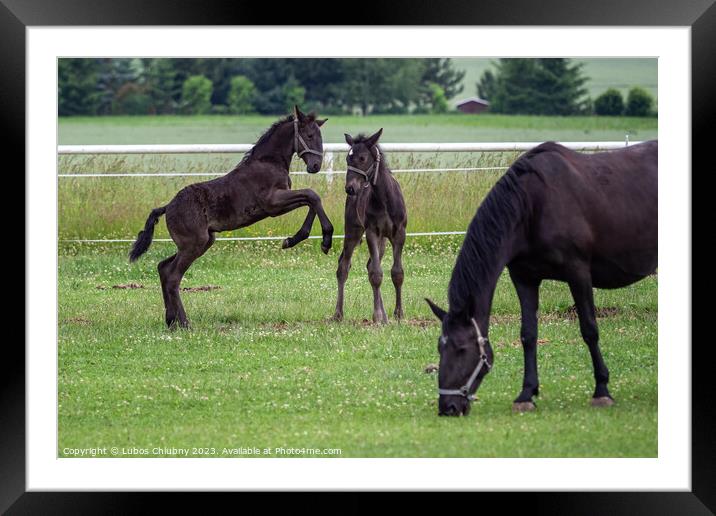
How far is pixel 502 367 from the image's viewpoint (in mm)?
9727

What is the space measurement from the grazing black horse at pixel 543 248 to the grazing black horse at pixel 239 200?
3542 mm

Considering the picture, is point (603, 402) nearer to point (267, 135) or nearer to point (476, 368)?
point (476, 368)

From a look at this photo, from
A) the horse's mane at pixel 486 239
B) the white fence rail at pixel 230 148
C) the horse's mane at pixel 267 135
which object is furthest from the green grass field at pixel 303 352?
the horse's mane at pixel 267 135

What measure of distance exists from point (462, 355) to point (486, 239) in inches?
34.8

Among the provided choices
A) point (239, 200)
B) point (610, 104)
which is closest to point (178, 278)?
point (239, 200)

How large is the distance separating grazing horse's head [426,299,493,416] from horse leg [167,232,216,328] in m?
4.34

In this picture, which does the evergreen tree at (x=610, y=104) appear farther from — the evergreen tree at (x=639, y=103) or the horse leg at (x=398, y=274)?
the horse leg at (x=398, y=274)

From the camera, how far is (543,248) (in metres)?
7.93

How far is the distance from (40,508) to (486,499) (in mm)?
2893

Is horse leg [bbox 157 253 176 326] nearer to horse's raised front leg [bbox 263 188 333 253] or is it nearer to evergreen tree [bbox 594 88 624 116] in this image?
horse's raised front leg [bbox 263 188 333 253]

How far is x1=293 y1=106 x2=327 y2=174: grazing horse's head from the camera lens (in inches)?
448

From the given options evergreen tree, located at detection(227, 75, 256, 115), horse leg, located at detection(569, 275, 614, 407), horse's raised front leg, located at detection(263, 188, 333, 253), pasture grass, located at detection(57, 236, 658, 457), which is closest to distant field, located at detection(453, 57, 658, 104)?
evergreen tree, located at detection(227, 75, 256, 115)

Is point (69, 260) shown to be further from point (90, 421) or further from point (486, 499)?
point (486, 499)
